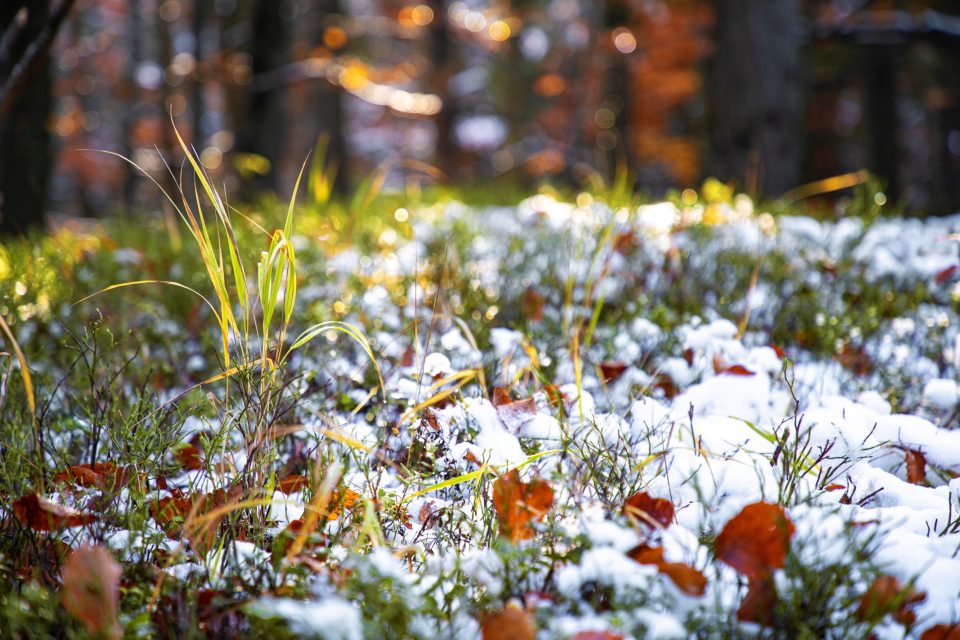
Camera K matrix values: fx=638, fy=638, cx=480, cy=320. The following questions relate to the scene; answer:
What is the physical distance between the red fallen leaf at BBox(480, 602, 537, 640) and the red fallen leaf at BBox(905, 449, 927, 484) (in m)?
1.15

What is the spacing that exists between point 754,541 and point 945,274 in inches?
91.7

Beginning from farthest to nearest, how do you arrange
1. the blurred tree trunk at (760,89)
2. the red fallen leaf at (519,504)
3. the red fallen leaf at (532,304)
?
the blurred tree trunk at (760,89)
the red fallen leaf at (532,304)
the red fallen leaf at (519,504)

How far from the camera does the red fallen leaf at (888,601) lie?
1.03 metres

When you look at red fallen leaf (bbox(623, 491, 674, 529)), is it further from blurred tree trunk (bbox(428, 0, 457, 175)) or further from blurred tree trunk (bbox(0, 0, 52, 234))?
blurred tree trunk (bbox(428, 0, 457, 175))

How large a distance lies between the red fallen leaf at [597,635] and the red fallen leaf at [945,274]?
8.57 feet

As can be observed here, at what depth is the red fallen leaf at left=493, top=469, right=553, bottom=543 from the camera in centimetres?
119

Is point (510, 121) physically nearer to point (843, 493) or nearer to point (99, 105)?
point (99, 105)

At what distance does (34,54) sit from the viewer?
98.4 inches

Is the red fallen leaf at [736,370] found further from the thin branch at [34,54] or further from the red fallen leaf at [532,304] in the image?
the thin branch at [34,54]

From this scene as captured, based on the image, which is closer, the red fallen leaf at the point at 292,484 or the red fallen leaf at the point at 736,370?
the red fallen leaf at the point at 292,484

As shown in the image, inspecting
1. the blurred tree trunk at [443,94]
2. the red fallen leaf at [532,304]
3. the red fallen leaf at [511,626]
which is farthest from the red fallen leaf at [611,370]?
the blurred tree trunk at [443,94]

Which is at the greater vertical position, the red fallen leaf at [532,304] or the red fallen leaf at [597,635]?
the red fallen leaf at [532,304]

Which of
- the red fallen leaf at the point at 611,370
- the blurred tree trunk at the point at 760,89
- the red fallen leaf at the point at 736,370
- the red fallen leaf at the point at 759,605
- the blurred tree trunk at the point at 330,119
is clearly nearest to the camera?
the red fallen leaf at the point at 759,605

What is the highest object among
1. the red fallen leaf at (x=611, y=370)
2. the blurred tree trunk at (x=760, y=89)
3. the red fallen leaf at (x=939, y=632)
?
the blurred tree trunk at (x=760, y=89)
